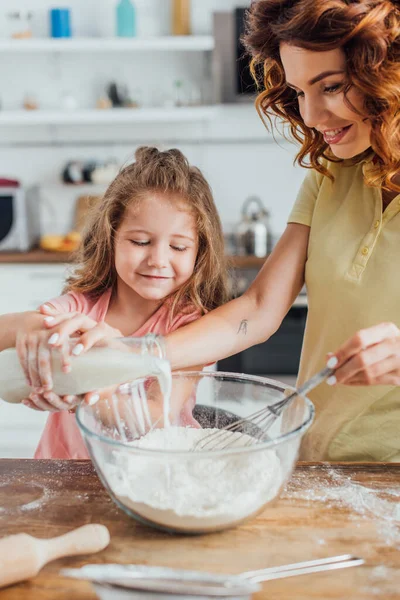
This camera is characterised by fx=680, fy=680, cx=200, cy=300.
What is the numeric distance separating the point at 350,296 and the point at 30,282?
2061 mm

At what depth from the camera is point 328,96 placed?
1.09 meters

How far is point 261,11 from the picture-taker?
114cm

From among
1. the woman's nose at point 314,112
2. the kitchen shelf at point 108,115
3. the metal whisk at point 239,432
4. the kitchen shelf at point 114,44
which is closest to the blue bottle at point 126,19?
the kitchen shelf at point 114,44

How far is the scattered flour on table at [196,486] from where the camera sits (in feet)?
2.93

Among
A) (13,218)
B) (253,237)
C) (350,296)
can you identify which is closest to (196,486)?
(350,296)

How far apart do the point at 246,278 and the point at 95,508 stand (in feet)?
6.63

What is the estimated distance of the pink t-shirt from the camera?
4.75 feet

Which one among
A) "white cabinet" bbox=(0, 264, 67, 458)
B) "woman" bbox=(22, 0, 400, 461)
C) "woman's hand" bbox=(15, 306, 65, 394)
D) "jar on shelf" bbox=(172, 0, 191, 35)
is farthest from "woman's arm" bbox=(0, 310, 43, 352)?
"jar on shelf" bbox=(172, 0, 191, 35)

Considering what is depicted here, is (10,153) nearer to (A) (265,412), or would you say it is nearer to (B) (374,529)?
(A) (265,412)

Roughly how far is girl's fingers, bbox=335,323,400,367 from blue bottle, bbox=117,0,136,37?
265 centimetres

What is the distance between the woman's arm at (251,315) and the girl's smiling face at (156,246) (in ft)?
0.40

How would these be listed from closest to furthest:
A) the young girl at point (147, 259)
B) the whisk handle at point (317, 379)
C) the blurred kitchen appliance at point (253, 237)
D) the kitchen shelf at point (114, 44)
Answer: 1. the whisk handle at point (317, 379)
2. the young girl at point (147, 259)
3. the blurred kitchen appliance at point (253, 237)
4. the kitchen shelf at point (114, 44)

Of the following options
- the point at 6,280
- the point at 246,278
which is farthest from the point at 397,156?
the point at 6,280

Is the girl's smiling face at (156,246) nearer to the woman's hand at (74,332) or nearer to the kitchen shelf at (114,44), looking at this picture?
the woman's hand at (74,332)
